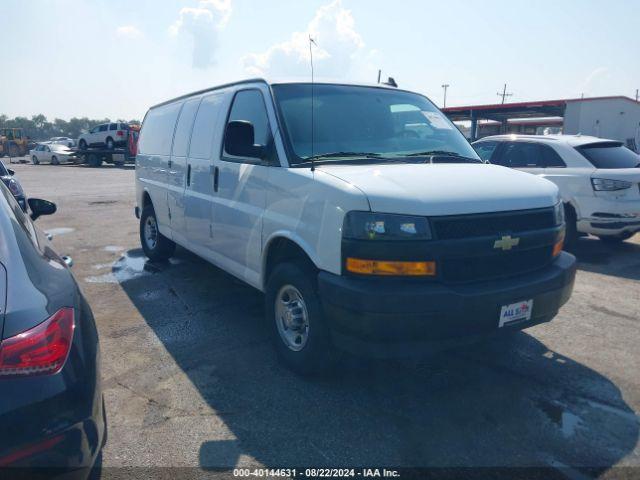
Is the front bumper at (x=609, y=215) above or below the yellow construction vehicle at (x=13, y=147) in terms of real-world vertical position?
above

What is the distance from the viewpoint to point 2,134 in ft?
180

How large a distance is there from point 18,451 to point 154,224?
5425mm

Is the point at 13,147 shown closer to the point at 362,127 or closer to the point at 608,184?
the point at 608,184

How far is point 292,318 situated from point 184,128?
116 inches

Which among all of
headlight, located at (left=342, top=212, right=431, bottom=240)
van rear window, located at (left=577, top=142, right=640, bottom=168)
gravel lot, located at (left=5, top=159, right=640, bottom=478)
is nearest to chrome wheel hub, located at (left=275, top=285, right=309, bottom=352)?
gravel lot, located at (left=5, top=159, right=640, bottom=478)

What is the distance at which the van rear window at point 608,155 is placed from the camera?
24.1ft

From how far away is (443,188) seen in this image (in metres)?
3.16

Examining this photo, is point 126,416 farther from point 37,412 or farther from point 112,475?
point 37,412

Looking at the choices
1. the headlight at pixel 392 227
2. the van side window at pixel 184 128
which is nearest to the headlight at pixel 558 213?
the headlight at pixel 392 227

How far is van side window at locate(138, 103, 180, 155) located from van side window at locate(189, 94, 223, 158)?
84 cm

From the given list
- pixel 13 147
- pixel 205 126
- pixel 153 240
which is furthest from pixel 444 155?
pixel 13 147

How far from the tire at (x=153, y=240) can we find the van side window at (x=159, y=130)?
85 cm

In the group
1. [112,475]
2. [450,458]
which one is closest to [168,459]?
[112,475]

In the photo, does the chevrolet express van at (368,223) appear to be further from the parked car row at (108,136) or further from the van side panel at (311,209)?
the parked car row at (108,136)
